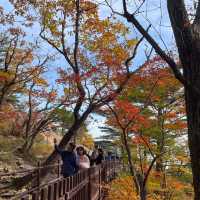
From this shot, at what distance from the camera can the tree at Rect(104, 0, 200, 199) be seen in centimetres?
493

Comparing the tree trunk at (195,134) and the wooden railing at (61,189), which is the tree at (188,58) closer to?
the tree trunk at (195,134)

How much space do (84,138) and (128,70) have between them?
31.7 m

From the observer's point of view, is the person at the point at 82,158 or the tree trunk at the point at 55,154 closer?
the person at the point at 82,158

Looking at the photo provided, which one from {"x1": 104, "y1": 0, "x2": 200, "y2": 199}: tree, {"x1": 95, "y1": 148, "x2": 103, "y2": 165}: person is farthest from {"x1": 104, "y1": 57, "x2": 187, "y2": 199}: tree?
{"x1": 104, "y1": 0, "x2": 200, "y2": 199}: tree

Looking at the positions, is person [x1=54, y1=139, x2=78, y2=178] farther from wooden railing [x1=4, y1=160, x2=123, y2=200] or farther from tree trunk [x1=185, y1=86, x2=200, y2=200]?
tree trunk [x1=185, y1=86, x2=200, y2=200]

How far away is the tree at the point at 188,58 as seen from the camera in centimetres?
493

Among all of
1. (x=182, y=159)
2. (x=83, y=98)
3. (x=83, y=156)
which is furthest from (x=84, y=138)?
(x=83, y=156)

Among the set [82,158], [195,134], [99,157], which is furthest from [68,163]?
[195,134]

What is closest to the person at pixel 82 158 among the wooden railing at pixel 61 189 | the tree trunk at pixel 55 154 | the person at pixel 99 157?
the wooden railing at pixel 61 189

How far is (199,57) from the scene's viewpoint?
197 inches

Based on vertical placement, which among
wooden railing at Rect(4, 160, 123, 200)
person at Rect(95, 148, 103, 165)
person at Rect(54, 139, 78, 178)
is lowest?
wooden railing at Rect(4, 160, 123, 200)

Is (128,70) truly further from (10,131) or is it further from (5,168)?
(10,131)

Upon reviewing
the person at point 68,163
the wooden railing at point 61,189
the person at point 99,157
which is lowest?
the wooden railing at point 61,189

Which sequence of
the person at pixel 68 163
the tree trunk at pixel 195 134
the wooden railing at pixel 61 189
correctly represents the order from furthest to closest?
the person at pixel 68 163, the wooden railing at pixel 61 189, the tree trunk at pixel 195 134
